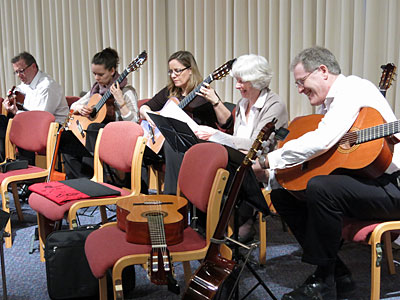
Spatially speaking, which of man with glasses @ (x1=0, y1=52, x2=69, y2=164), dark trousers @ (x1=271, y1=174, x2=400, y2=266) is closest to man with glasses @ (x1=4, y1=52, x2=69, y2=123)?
man with glasses @ (x1=0, y1=52, x2=69, y2=164)

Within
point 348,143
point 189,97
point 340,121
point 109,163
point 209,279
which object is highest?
point 189,97

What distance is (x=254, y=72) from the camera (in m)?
2.83

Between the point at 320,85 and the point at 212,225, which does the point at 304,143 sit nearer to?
the point at 320,85

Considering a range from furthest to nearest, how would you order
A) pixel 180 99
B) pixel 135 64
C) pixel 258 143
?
1. pixel 135 64
2. pixel 180 99
3. pixel 258 143

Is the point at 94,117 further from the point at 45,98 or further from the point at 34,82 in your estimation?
the point at 34,82

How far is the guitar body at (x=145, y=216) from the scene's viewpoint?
75.0 inches

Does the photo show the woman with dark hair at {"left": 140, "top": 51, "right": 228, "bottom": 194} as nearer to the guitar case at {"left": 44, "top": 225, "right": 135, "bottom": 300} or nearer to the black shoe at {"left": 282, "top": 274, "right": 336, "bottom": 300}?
the guitar case at {"left": 44, "top": 225, "right": 135, "bottom": 300}

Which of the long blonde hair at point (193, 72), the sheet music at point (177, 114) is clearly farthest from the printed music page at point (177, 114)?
the long blonde hair at point (193, 72)

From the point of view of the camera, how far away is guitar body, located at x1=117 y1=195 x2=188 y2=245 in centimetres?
190

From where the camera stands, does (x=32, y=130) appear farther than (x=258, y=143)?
Yes

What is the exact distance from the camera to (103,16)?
5.38 m

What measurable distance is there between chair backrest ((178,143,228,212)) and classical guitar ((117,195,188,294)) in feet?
0.31

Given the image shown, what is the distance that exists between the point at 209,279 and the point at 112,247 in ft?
1.44

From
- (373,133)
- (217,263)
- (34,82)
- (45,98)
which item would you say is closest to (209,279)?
(217,263)
